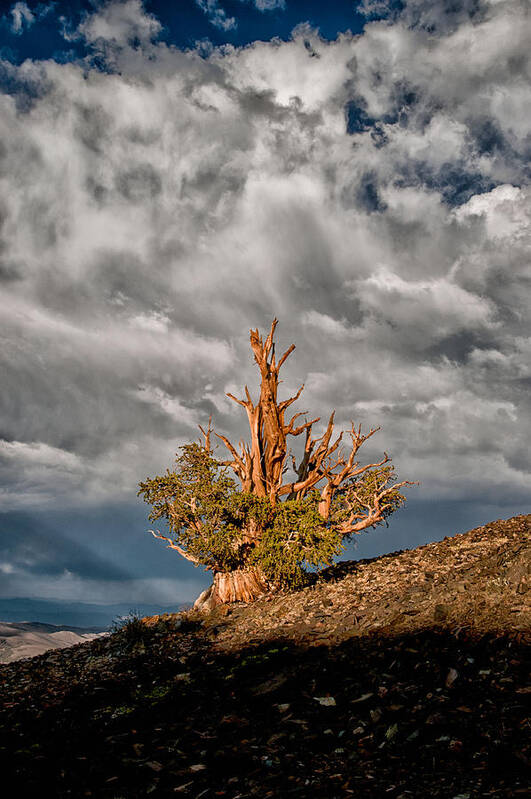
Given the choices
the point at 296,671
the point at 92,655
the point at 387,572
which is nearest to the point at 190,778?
the point at 296,671

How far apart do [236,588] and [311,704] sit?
14.1 meters

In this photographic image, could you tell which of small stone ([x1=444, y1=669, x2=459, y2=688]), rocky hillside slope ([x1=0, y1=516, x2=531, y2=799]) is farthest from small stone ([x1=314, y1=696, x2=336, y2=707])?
small stone ([x1=444, y1=669, x2=459, y2=688])

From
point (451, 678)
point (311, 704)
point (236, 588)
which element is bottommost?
point (311, 704)

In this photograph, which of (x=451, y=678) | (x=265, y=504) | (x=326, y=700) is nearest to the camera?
(x=451, y=678)

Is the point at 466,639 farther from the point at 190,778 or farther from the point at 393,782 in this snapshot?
the point at 190,778

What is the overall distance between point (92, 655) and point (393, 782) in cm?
1602

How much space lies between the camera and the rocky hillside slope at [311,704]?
832cm

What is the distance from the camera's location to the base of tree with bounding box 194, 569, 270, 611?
24984 millimetres

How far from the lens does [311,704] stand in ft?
37.4

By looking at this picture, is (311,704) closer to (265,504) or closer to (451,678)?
(451,678)

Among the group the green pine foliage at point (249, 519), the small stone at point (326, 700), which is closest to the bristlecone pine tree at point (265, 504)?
the green pine foliage at point (249, 519)

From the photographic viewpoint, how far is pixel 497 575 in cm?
1623

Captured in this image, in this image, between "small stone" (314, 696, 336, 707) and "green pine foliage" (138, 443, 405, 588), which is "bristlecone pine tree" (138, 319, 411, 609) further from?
"small stone" (314, 696, 336, 707)

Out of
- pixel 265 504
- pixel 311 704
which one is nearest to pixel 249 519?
pixel 265 504
